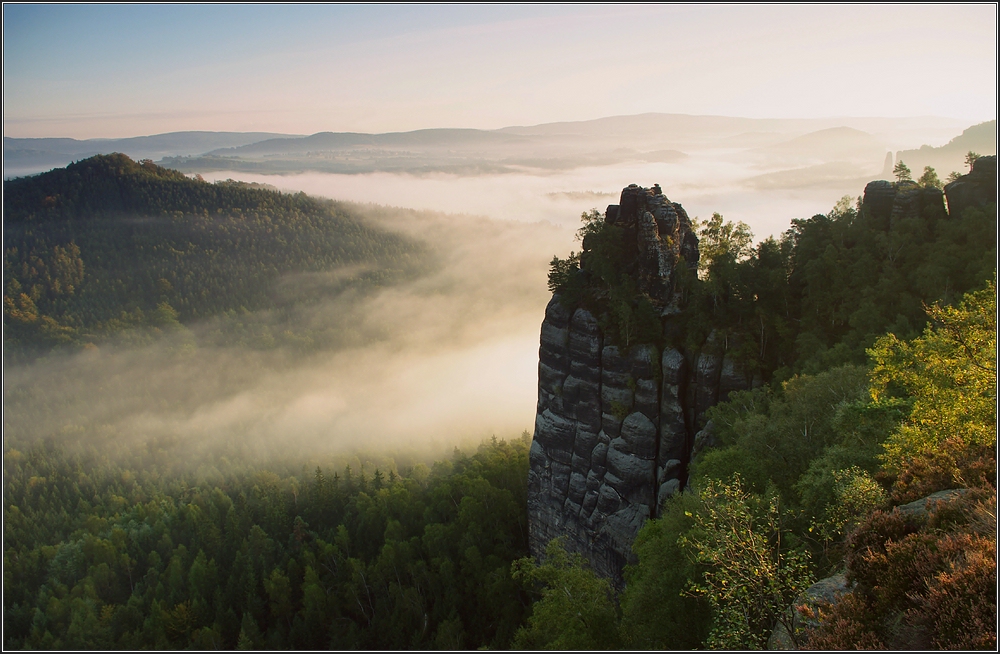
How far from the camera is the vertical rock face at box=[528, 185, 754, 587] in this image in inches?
1464

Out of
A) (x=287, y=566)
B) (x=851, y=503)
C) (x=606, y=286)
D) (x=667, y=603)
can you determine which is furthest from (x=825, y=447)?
(x=287, y=566)

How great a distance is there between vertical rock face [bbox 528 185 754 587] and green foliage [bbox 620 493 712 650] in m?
16.0

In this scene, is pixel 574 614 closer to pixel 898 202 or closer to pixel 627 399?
pixel 627 399

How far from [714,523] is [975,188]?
3317cm

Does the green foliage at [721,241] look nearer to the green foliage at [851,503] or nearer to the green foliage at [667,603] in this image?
the green foliage at [667,603]

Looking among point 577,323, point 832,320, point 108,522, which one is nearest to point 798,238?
point 832,320

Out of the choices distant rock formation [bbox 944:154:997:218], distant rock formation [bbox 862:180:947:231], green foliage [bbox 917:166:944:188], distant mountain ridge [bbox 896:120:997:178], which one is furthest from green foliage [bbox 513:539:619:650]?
green foliage [bbox 917:166:944:188]

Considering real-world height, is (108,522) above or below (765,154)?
below

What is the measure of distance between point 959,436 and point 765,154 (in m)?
182

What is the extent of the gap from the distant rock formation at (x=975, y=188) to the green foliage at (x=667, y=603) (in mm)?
29468

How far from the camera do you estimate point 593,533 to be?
41.3 meters

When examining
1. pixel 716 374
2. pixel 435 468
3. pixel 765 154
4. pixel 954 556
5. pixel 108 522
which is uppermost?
pixel 765 154

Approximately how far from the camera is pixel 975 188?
34.9 meters

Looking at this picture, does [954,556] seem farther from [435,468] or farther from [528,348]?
[528,348]
